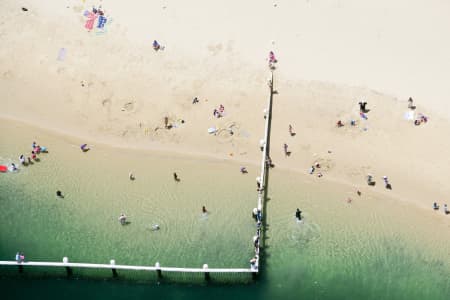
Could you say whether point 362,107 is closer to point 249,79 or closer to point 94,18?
point 249,79

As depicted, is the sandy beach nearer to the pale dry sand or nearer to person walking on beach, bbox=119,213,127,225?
the pale dry sand

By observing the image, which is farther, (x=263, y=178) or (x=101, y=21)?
(x=101, y=21)

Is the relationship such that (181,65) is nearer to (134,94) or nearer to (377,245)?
(134,94)

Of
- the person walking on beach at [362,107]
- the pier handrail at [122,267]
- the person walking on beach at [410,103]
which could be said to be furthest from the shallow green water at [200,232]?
the person walking on beach at [410,103]

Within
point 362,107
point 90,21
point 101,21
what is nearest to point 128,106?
point 101,21

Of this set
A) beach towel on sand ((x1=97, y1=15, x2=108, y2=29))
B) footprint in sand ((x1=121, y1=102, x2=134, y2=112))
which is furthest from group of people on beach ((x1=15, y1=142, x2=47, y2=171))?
beach towel on sand ((x1=97, y1=15, x2=108, y2=29))

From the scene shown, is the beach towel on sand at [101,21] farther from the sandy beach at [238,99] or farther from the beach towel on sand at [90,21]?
the beach towel on sand at [90,21]
